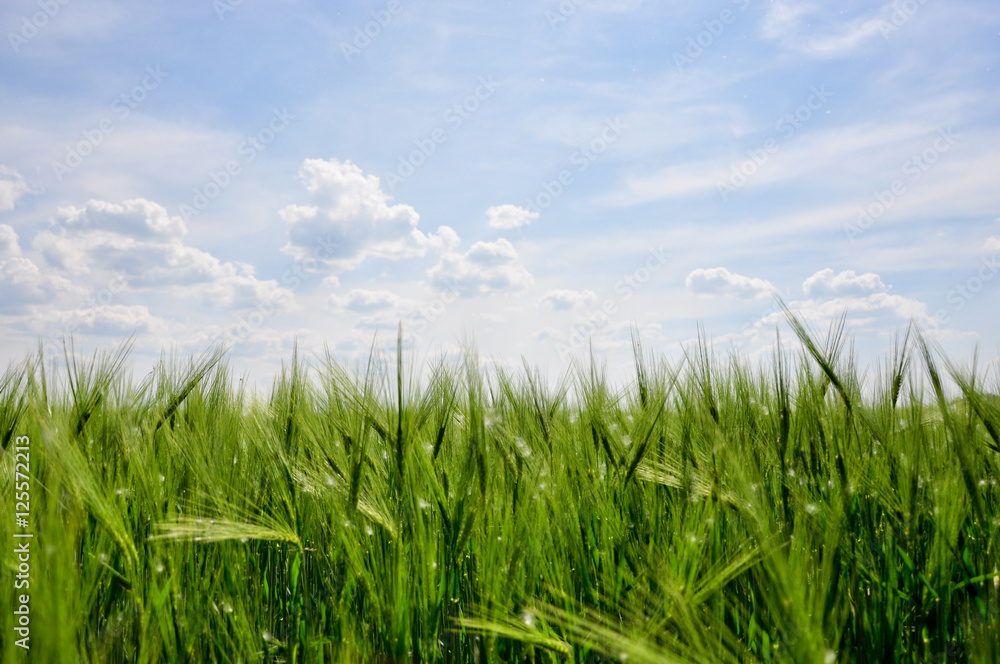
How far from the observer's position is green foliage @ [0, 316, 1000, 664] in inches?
56.6

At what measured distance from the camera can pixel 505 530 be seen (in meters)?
1.62

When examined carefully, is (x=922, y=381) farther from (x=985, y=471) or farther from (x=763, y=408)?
(x=763, y=408)

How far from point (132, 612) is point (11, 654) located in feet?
1.61

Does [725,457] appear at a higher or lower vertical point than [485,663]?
higher

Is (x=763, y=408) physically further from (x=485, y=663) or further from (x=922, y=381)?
(x=485, y=663)

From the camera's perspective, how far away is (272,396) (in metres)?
3.00

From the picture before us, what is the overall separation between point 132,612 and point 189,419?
1.03 metres

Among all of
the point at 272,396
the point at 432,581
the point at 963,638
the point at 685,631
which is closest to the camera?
the point at 685,631

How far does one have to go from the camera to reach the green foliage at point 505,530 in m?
1.44

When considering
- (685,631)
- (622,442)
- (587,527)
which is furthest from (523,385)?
(685,631)

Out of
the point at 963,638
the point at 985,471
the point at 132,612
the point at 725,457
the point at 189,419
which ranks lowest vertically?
the point at 963,638

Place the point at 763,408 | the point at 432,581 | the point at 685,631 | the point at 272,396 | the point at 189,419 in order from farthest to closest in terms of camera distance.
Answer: the point at 272,396
the point at 763,408
the point at 189,419
the point at 432,581
the point at 685,631

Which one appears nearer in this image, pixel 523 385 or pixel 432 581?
pixel 432 581

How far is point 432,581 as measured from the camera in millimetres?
1501
